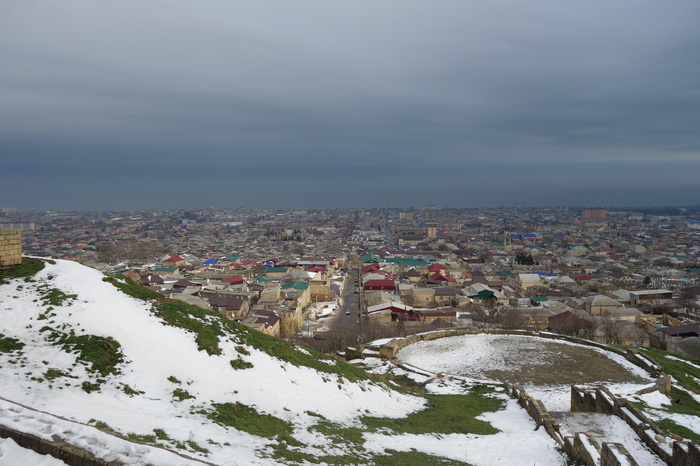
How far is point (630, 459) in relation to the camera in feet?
19.9

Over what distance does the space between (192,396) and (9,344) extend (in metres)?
3.25

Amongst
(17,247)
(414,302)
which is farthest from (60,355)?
(414,302)

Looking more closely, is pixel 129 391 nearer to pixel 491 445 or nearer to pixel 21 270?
pixel 21 270

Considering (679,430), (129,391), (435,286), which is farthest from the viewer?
(435,286)

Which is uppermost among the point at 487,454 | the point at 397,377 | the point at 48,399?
the point at 48,399

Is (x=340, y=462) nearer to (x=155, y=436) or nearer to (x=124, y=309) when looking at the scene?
(x=155, y=436)

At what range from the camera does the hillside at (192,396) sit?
5.44 meters

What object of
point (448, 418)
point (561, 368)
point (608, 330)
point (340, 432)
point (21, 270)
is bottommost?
point (608, 330)

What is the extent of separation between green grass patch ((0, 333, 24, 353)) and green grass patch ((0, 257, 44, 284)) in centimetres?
257

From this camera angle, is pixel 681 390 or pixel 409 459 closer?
Answer: pixel 409 459

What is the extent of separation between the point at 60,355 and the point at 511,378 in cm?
1226

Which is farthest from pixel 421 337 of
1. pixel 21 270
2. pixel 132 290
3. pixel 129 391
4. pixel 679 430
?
pixel 21 270

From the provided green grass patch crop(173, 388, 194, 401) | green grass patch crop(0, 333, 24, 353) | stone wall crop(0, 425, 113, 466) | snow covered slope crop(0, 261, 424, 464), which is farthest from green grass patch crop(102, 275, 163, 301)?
stone wall crop(0, 425, 113, 466)

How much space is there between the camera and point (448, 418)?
9.57 meters
